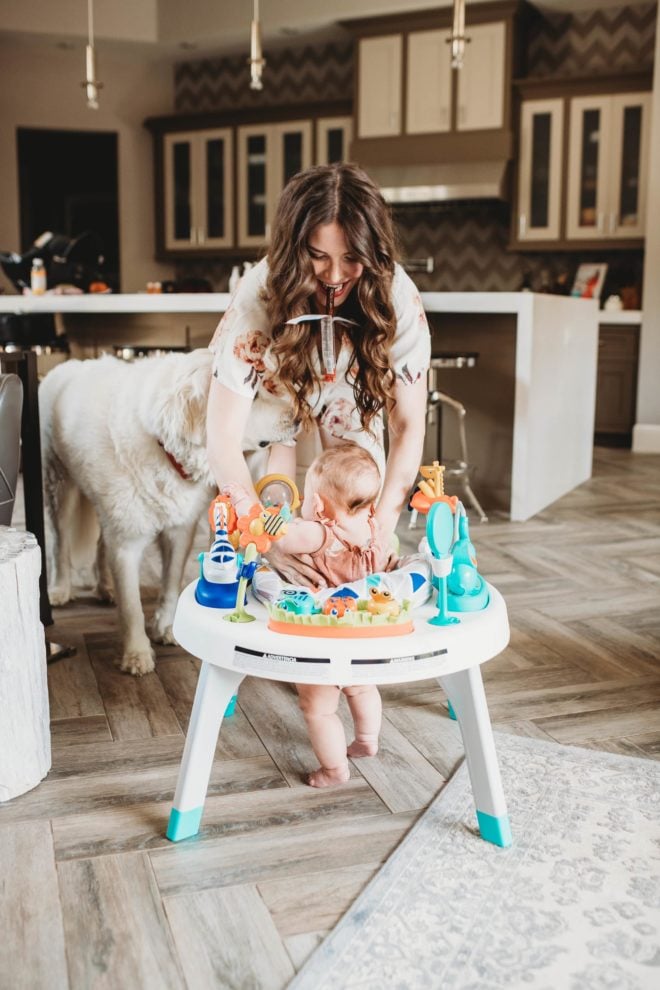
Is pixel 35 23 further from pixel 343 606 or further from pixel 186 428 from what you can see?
pixel 343 606

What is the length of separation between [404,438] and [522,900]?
905 millimetres

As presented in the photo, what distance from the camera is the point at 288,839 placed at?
150cm

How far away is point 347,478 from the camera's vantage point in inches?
62.2

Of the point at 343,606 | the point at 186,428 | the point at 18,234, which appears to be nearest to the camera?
the point at 343,606

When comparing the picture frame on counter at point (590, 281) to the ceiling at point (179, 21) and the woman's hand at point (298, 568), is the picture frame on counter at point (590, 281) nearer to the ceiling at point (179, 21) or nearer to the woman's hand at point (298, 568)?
the ceiling at point (179, 21)

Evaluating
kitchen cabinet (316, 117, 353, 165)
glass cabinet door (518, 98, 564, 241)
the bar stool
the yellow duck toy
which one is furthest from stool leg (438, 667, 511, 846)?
kitchen cabinet (316, 117, 353, 165)

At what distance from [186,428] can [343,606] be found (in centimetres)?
82

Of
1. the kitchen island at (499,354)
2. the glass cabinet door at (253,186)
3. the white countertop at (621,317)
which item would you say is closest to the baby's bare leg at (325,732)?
the kitchen island at (499,354)

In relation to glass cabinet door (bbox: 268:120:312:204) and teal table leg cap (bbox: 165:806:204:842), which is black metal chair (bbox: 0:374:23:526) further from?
glass cabinet door (bbox: 268:120:312:204)

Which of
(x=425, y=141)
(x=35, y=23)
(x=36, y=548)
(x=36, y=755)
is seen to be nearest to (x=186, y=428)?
(x=36, y=548)

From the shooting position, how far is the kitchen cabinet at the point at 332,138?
7.00 m

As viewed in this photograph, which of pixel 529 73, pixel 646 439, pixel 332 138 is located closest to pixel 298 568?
pixel 646 439

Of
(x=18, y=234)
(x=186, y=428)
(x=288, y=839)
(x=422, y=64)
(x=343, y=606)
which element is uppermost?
(x=422, y=64)

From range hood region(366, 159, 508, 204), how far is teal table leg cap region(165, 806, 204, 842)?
548cm
